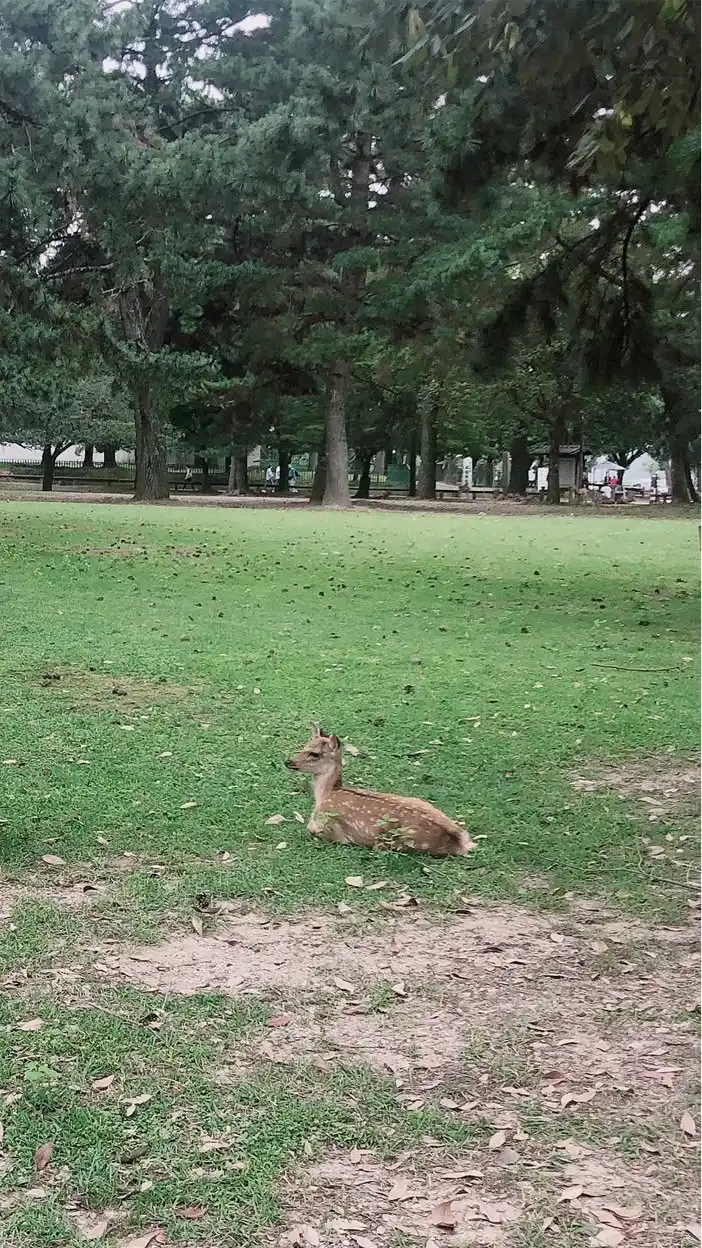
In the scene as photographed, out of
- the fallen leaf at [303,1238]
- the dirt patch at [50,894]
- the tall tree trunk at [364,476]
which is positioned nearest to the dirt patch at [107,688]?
the dirt patch at [50,894]

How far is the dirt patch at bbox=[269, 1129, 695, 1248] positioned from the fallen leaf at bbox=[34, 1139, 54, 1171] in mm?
517

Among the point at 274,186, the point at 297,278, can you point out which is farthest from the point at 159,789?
the point at 297,278

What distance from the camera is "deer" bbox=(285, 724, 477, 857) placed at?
13.8 feet

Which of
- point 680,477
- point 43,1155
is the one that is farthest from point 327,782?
point 680,477

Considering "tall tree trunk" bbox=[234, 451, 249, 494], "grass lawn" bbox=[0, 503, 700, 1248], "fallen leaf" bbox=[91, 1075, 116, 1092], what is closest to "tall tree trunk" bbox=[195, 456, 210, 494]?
"tall tree trunk" bbox=[234, 451, 249, 494]

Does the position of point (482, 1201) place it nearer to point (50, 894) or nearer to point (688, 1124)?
point (688, 1124)

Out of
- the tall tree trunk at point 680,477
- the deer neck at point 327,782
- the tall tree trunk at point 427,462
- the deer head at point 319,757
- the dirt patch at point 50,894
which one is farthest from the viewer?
the tall tree trunk at point 427,462

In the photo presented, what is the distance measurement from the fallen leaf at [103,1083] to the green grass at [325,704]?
3.35 ft

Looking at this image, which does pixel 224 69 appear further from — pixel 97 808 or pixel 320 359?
pixel 97 808

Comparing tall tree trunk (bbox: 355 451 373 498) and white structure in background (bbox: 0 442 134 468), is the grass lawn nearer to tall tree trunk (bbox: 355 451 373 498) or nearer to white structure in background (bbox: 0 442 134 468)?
tall tree trunk (bbox: 355 451 373 498)

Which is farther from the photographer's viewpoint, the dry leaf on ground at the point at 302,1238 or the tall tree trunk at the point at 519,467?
the tall tree trunk at the point at 519,467

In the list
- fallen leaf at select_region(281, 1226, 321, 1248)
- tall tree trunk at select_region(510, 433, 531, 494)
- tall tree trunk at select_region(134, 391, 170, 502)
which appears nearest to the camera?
fallen leaf at select_region(281, 1226, 321, 1248)

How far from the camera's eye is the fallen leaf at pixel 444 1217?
7.48ft

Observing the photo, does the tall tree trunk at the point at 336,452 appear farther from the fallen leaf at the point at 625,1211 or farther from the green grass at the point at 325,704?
the fallen leaf at the point at 625,1211
